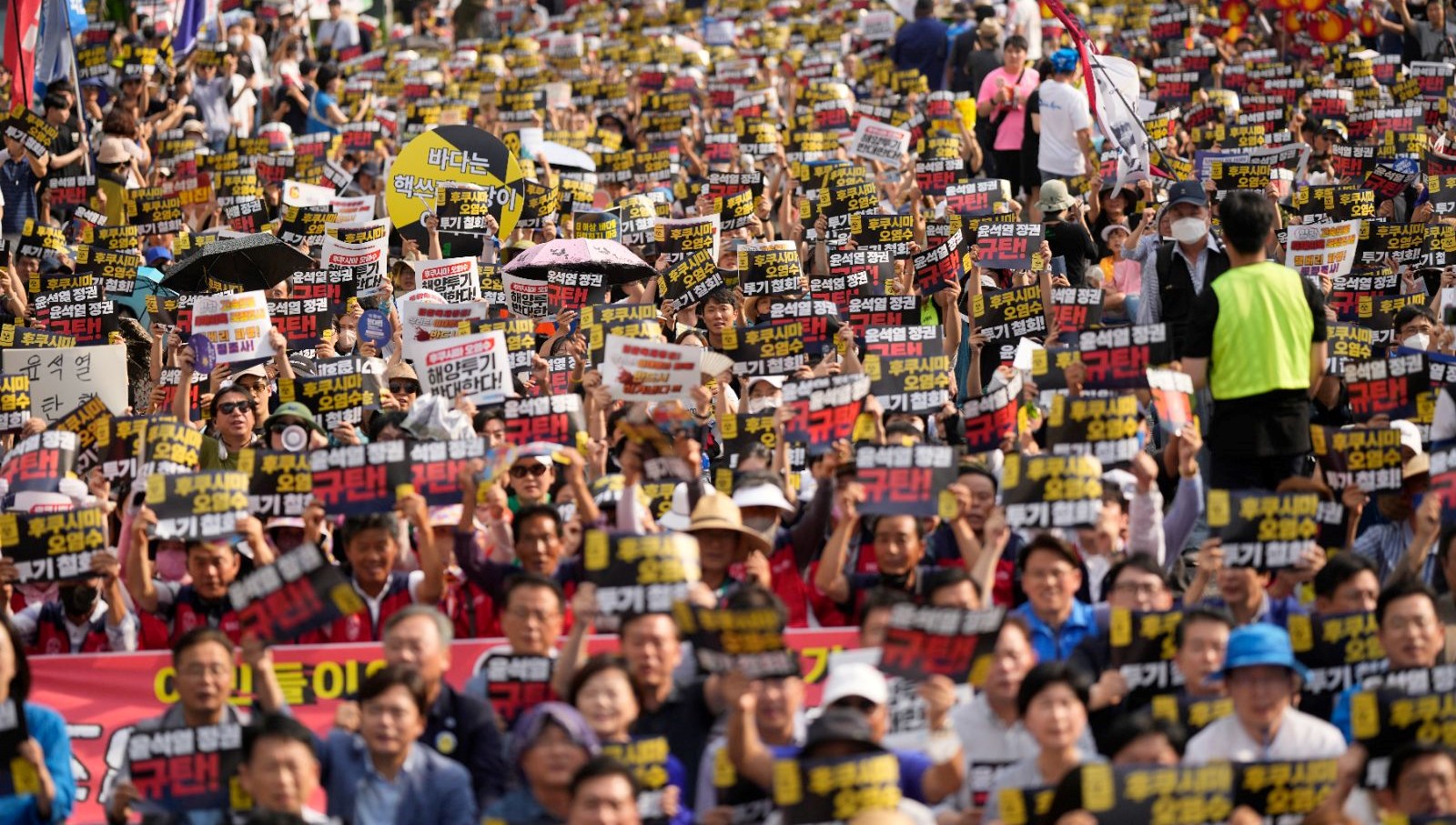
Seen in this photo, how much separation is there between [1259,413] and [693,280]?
4939 millimetres

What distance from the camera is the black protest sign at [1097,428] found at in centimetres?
941

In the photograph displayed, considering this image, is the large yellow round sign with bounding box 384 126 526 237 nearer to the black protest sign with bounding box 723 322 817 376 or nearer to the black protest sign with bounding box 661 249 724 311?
the black protest sign with bounding box 661 249 724 311

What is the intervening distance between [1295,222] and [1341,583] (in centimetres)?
Answer: 693

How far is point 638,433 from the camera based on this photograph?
9.59 meters

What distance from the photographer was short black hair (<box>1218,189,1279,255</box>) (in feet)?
30.6

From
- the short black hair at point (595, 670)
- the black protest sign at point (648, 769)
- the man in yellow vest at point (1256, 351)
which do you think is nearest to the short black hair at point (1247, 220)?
the man in yellow vest at point (1256, 351)

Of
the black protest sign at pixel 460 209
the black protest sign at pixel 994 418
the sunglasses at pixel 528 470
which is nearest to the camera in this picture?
the sunglasses at pixel 528 470

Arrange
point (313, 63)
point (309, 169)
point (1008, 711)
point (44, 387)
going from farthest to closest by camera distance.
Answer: point (313, 63) < point (309, 169) < point (44, 387) < point (1008, 711)

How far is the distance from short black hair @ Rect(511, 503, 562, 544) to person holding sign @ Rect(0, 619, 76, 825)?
192cm

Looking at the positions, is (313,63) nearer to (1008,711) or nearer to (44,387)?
(44,387)

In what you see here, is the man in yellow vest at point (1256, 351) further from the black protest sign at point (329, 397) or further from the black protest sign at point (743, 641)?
the black protest sign at point (329, 397)

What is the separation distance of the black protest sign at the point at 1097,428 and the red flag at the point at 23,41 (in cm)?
1319

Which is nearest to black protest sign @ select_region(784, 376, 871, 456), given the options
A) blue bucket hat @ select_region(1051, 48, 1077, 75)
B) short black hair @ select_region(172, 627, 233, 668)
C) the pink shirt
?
short black hair @ select_region(172, 627, 233, 668)

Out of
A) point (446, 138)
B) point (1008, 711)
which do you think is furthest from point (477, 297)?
point (1008, 711)
